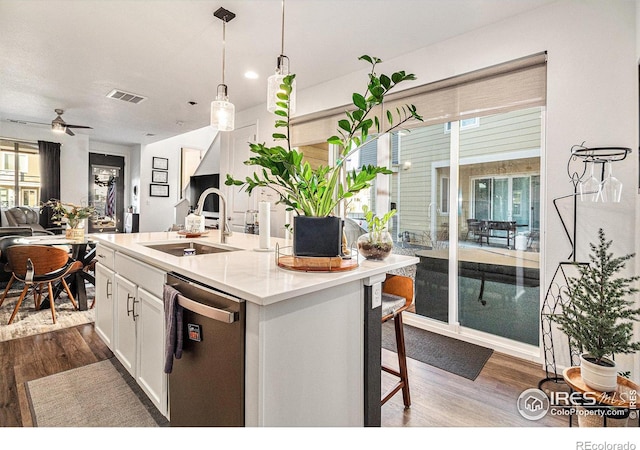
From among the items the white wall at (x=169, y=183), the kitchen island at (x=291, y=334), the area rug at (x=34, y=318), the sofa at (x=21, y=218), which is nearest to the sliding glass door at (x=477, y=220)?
the kitchen island at (x=291, y=334)

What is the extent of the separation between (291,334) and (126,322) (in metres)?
1.43

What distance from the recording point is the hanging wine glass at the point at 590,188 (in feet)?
6.56

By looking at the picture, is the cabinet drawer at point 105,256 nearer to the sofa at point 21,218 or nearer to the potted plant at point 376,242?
the potted plant at point 376,242

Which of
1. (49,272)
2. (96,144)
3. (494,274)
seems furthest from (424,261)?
(96,144)

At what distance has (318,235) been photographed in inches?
56.3

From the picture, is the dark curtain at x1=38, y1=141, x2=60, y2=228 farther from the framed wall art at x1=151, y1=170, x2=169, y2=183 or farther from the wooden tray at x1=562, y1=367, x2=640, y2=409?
the wooden tray at x1=562, y1=367, x2=640, y2=409

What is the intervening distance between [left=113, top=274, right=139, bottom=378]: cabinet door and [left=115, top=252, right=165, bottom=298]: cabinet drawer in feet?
0.17

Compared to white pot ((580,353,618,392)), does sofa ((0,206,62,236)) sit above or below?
above

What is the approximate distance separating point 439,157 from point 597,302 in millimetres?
2018

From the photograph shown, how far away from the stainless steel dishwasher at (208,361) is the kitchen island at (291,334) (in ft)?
0.11

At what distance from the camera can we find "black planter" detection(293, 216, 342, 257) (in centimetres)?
142

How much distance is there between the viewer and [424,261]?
3414mm

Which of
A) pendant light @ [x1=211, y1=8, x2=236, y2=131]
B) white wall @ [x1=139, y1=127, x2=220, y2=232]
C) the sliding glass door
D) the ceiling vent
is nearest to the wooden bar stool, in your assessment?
the sliding glass door
